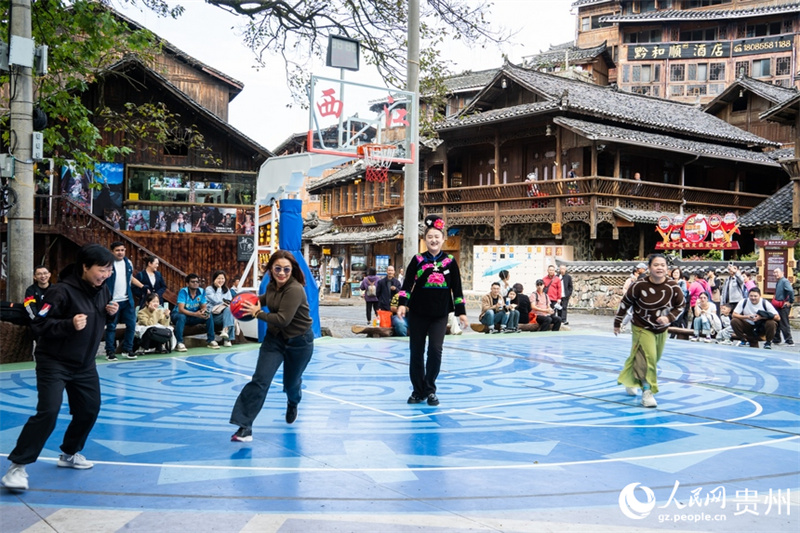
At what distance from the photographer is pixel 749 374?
37.7ft

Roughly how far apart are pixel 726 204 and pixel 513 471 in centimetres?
2951

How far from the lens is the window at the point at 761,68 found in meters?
50.1

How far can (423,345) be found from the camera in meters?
8.19

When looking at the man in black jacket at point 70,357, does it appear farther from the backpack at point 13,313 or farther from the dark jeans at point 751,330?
the dark jeans at point 751,330

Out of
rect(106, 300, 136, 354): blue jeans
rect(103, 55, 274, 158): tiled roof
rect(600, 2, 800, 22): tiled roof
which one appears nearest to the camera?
rect(106, 300, 136, 354): blue jeans

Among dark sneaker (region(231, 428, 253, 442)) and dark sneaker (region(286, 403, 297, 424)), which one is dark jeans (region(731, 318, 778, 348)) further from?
dark sneaker (region(231, 428, 253, 442))

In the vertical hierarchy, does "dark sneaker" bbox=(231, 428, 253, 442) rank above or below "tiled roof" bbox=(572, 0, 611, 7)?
below

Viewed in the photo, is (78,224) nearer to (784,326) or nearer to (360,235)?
(784,326)

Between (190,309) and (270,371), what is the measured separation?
717 cm

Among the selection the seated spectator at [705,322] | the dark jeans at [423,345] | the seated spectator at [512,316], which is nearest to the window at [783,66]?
the seated spectator at [705,322]

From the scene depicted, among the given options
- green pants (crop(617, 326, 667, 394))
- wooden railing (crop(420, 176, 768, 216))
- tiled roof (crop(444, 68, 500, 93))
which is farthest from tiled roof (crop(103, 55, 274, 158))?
tiled roof (crop(444, 68, 500, 93))

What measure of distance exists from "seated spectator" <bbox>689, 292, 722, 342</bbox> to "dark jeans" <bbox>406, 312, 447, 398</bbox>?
34.8ft

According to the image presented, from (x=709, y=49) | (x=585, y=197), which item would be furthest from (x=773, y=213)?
(x=709, y=49)

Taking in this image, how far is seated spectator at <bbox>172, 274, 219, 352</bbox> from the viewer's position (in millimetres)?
12984
